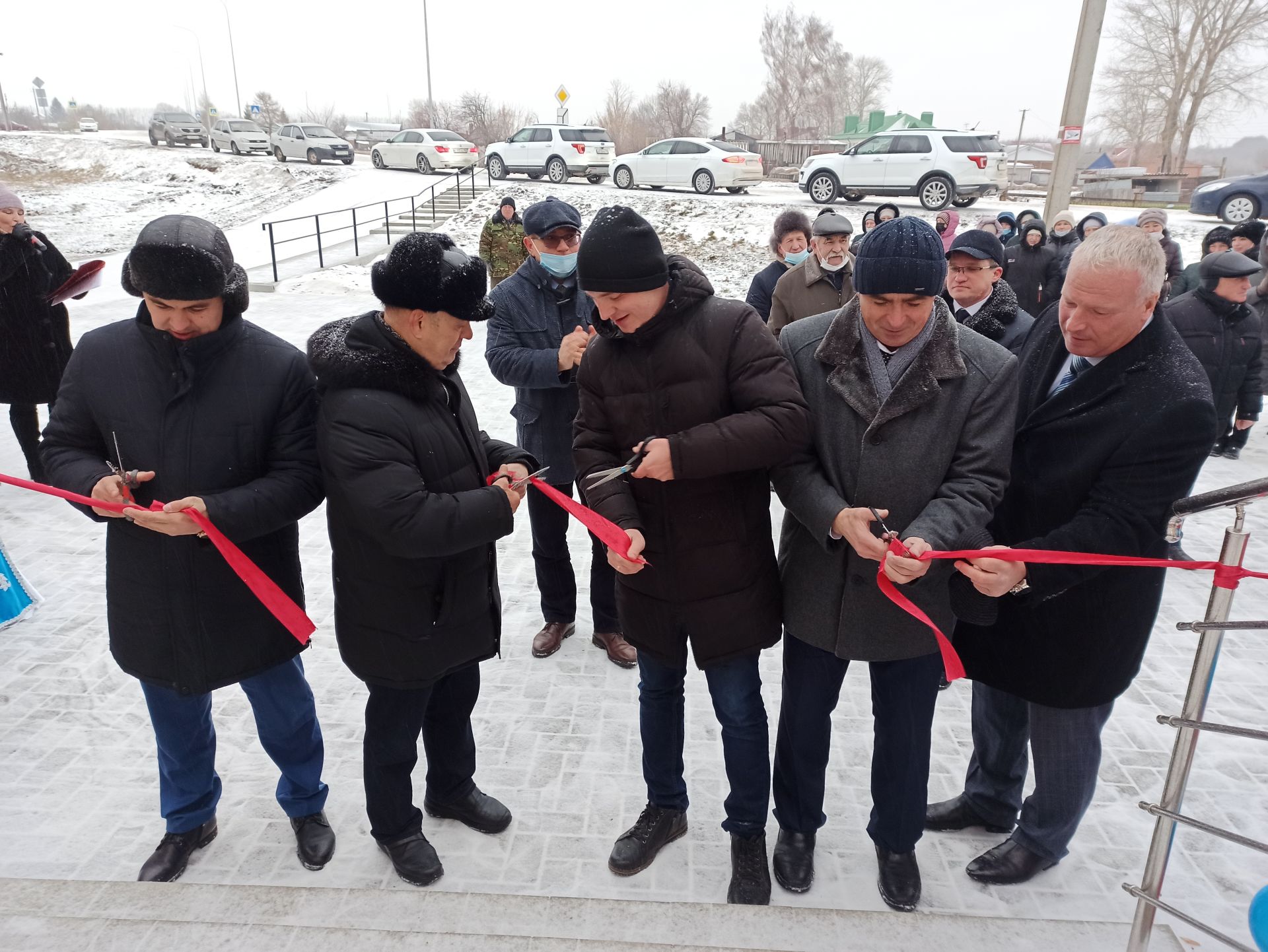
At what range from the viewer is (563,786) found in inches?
119

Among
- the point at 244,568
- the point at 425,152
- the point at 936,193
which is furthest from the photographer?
the point at 425,152

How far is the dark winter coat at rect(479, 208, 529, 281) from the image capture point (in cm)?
780

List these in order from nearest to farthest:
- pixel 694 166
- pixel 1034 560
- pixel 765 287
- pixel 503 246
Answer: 1. pixel 1034 560
2. pixel 765 287
3. pixel 503 246
4. pixel 694 166

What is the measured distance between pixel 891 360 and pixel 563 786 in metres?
1.96

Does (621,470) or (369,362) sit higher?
(369,362)

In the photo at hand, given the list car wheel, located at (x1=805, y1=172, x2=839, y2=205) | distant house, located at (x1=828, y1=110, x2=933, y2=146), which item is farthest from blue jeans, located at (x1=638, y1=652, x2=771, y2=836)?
distant house, located at (x1=828, y1=110, x2=933, y2=146)

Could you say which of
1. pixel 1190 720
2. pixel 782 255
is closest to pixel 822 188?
pixel 782 255

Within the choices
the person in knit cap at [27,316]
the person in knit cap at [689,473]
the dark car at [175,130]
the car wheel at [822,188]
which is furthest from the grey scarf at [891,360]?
the dark car at [175,130]

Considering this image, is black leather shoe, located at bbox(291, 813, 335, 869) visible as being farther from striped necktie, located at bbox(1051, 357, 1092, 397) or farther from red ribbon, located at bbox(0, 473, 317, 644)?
striped necktie, located at bbox(1051, 357, 1092, 397)

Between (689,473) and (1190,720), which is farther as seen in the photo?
(689,473)

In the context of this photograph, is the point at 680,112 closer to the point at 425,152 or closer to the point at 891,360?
the point at 425,152

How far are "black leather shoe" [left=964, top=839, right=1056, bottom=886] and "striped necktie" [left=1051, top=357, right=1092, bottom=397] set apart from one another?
1492 mm

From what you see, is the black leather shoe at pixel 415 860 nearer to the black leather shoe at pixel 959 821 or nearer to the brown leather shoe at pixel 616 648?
the brown leather shoe at pixel 616 648

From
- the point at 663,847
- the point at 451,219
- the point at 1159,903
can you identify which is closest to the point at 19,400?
the point at 663,847
